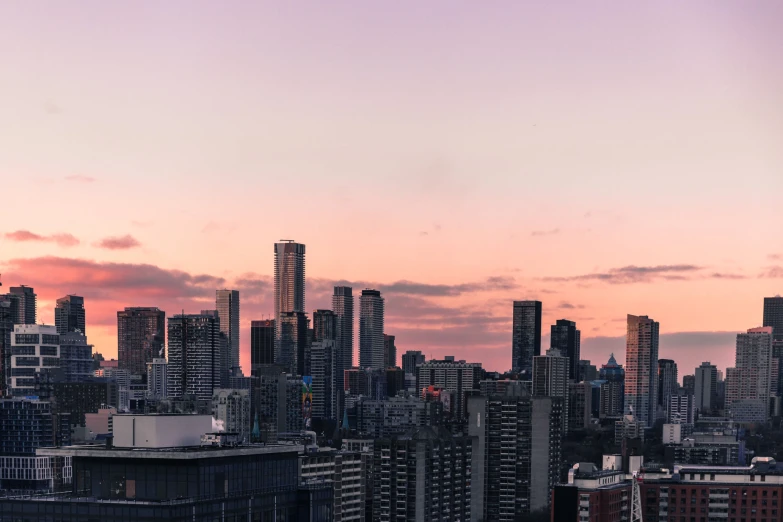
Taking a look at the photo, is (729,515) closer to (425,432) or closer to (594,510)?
(594,510)

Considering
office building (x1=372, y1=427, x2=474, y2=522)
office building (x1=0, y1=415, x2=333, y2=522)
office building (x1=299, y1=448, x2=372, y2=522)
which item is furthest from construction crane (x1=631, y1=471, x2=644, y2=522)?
office building (x1=0, y1=415, x2=333, y2=522)

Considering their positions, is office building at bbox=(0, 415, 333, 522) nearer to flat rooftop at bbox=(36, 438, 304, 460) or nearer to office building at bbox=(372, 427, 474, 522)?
flat rooftop at bbox=(36, 438, 304, 460)

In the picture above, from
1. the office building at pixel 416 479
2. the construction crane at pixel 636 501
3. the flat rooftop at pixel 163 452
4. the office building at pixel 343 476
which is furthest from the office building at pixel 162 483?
the office building at pixel 416 479

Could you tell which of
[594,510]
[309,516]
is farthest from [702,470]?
[309,516]

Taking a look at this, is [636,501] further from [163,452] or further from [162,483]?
[163,452]

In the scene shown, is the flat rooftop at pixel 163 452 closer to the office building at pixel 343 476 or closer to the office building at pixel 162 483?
the office building at pixel 162 483

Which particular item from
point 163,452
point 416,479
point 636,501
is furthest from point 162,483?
point 416,479
